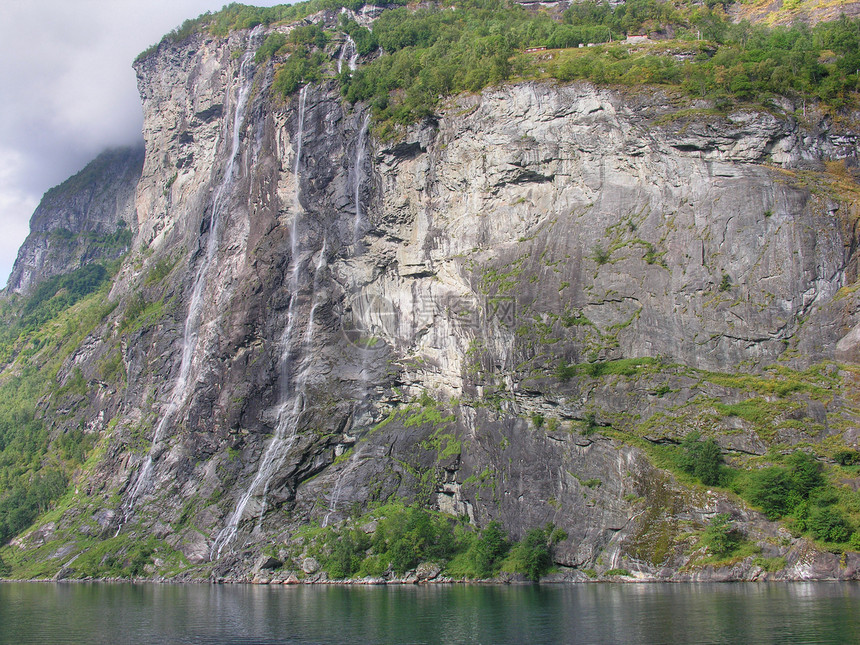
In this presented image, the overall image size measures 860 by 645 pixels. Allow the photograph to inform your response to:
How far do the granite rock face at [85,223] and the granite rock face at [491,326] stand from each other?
66465mm

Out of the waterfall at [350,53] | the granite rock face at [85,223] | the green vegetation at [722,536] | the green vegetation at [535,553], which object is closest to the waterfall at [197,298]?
the waterfall at [350,53]

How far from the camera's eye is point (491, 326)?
53.2 m

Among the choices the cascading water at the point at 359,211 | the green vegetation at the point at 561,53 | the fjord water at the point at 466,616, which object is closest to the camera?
the fjord water at the point at 466,616

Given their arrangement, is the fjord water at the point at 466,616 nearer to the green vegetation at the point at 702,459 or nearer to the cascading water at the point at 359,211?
the green vegetation at the point at 702,459

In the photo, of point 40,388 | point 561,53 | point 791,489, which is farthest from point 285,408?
point 40,388

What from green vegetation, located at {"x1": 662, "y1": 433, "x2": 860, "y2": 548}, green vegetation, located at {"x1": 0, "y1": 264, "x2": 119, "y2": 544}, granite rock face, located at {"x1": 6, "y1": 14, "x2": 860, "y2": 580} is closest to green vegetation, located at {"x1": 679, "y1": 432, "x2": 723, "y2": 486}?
green vegetation, located at {"x1": 662, "y1": 433, "x2": 860, "y2": 548}

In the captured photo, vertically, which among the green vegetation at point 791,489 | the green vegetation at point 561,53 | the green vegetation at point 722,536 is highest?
the green vegetation at point 561,53

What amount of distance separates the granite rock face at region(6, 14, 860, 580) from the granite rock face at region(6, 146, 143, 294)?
66465 millimetres

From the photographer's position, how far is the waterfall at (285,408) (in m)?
54.1

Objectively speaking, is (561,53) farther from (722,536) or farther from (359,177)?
(722,536)

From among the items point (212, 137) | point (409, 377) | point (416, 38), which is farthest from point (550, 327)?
point (212, 137)

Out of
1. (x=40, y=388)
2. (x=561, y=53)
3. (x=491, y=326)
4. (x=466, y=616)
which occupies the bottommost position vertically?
(x=466, y=616)

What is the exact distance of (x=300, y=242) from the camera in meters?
65.2

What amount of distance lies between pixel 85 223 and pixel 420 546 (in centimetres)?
11993
